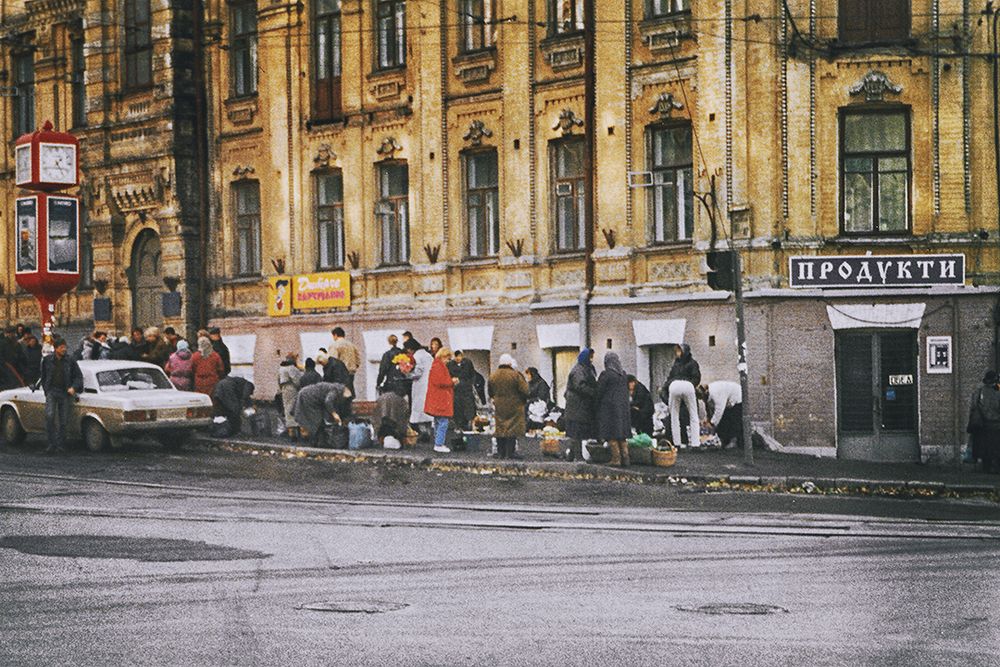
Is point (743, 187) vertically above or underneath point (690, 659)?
above

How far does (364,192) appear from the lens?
3569 centimetres

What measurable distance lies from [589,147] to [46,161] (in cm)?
1028

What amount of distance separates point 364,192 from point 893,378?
12079mm

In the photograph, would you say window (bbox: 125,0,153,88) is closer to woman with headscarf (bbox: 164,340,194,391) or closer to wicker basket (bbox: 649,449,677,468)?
woman with headscarf (bbox: 164,340,194,391)

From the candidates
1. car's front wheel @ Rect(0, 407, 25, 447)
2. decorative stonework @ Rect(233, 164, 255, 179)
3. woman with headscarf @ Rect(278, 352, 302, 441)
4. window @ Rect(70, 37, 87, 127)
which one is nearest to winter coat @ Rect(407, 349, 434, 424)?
woman with headscarf @ Rect(278, 352, 302, 441)

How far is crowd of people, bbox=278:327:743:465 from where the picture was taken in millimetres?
25406

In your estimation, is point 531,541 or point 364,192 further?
point 364,192

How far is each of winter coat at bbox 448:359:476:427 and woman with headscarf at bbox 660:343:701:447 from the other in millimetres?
3225

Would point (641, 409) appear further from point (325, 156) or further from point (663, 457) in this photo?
point (325, 156)

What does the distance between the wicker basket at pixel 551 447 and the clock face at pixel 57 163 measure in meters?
12.2

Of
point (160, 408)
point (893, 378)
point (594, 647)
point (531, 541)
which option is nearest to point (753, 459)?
point (893, 378)

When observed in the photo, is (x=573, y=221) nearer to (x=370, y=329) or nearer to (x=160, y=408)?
(x=370, y=329)

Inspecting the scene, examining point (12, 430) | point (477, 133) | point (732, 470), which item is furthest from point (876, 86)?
point (12, 430)

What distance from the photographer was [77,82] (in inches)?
1715
